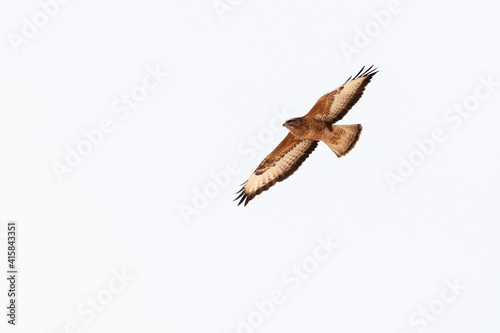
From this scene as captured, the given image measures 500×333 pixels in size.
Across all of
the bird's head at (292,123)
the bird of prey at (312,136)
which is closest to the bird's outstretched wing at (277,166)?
the bird of prey at (312,136)

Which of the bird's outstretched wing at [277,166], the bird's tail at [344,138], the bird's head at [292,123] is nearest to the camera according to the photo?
the bird's head at [292,123]

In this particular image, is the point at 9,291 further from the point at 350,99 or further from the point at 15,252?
the point at 350,99

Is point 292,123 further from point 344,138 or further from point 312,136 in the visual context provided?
point 344,138

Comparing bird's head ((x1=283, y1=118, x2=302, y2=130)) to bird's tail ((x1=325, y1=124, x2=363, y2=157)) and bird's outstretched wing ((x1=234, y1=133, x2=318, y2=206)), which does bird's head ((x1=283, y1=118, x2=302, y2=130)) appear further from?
bird's outstretched wing ((x1=234, y1=133, x2=318, y2=206))

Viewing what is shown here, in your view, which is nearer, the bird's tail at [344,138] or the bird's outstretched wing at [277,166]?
the bird's tail at [344,138]

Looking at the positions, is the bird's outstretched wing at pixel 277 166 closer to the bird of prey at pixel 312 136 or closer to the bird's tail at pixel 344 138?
the bird of prey at pixel 312 136

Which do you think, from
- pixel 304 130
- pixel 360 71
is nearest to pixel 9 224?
pixel 304 130

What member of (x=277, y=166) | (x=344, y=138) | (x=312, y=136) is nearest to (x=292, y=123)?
(x=312, y=136)
